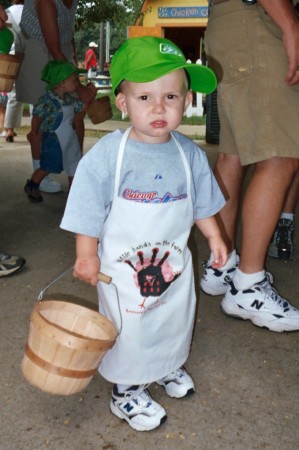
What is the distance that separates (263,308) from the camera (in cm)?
266

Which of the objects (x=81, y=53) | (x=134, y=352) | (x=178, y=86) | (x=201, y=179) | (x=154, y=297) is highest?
(x=178, y=86)

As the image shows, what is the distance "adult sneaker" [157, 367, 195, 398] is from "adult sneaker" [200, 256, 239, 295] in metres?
0.82

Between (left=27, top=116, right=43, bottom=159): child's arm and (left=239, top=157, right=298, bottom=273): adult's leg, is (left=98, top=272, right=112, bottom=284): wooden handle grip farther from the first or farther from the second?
(left=27, top=116, right=43, bottom=159): child's arm

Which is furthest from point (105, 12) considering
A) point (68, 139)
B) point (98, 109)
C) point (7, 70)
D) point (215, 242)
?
point (215, 242)

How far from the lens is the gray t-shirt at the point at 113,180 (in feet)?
6.47

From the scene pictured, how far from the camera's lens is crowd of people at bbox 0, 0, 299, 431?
6.47ft

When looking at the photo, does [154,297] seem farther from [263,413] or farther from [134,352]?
[263,413]

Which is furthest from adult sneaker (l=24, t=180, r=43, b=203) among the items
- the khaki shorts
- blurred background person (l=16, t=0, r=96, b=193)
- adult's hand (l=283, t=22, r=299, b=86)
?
adult's hand (l=283, t=22, r=299, b=86)

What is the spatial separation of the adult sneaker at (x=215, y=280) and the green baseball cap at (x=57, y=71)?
2159 millimetres

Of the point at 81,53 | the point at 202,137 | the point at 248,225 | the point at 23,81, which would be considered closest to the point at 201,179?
the point at 248,225

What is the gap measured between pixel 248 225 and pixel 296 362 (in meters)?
0.65

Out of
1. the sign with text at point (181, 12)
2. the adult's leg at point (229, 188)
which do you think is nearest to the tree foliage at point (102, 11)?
the sign with text at point (181, 12)

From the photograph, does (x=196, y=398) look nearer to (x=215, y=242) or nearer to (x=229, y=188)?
(x=215, y=242)

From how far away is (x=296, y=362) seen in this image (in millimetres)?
2422
